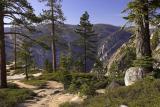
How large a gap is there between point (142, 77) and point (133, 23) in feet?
12.0

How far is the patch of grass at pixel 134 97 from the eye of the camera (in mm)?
13905

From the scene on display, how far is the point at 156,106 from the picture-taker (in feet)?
42.2

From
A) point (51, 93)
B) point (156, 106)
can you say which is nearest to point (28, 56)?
point (51, 93)

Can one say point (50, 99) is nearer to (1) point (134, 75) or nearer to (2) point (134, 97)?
(1) point (134, 75)

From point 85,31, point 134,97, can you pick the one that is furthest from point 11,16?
point 85,31

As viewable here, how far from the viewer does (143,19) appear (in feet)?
64.0

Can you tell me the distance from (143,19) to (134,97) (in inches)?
247

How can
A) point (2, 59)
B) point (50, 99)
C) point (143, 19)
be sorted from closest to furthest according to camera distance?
point (143, 19) → point (50, 99) → point (2, 59)

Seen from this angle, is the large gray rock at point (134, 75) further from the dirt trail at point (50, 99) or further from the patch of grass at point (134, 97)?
the dirt trail at point (50, 99)

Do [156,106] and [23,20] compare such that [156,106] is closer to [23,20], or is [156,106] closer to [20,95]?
[20,95]

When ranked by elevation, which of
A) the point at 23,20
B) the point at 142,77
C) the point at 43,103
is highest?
the point at 23,20

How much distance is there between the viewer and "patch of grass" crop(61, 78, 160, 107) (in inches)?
547

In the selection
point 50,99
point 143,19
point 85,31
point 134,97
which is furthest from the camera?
point 85,31

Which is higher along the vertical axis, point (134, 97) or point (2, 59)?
point (2, 59)
